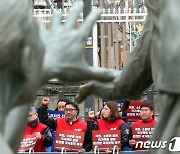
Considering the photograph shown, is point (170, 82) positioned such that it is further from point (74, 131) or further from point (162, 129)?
point (74, 131)

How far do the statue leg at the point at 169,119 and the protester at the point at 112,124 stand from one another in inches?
124

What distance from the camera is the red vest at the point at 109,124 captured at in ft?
18.0

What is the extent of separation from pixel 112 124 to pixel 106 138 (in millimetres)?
248

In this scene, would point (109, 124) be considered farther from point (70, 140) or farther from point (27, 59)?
point (27, 59)

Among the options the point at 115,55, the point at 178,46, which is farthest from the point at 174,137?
the point at 115,55

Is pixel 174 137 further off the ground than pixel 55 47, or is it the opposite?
pixel 55 47

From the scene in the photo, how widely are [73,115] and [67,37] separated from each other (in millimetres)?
4044

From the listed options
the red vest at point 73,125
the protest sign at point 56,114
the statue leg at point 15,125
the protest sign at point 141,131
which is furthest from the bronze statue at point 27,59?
the protest sign at point 56,114

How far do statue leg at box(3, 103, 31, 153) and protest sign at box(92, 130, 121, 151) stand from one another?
12.2 ft

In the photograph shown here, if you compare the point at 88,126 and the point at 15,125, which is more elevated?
the point at 15,125

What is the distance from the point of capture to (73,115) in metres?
5.63

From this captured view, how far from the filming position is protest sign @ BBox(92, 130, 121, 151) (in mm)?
5309

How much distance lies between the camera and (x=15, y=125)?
1602mm

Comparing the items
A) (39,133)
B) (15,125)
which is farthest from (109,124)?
(15,125)
